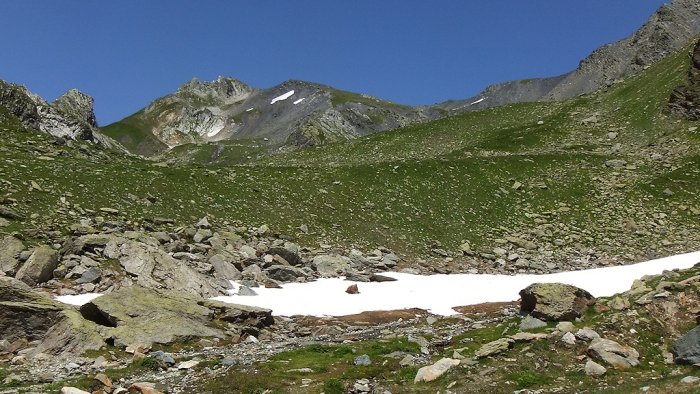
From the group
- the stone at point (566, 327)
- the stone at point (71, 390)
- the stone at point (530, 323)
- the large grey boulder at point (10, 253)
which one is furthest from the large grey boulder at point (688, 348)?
the large grey boulder at point (10, 253)

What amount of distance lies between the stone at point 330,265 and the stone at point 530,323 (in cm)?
1337

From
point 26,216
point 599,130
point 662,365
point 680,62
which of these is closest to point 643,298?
point 662,365

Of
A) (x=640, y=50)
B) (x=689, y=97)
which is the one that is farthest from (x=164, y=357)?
(x=640, y=50)

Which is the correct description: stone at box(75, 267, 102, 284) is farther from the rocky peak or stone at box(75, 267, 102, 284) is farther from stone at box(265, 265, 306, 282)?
the rocky peak

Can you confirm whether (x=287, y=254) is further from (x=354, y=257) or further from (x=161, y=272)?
(x=161, y=272)

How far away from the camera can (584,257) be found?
39.0 m

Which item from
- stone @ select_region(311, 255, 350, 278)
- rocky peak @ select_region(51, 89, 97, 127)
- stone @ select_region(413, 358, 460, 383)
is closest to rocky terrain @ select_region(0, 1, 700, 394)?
stone @ select_region(413, 358, 460, 383)

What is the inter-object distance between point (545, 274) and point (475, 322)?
46.9 ft

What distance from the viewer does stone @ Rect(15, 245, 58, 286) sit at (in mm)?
23422

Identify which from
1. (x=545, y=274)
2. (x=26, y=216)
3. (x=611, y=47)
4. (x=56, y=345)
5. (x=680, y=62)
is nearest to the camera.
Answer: (x=56, y=345)

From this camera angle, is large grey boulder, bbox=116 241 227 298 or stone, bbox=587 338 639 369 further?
large grey boulder, bbox=116 241 227 298

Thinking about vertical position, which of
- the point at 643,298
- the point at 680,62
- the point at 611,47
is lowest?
the point at 643,298

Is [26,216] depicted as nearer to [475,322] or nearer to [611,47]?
[475,322]

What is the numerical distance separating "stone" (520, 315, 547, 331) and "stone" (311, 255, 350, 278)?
1337 cm
